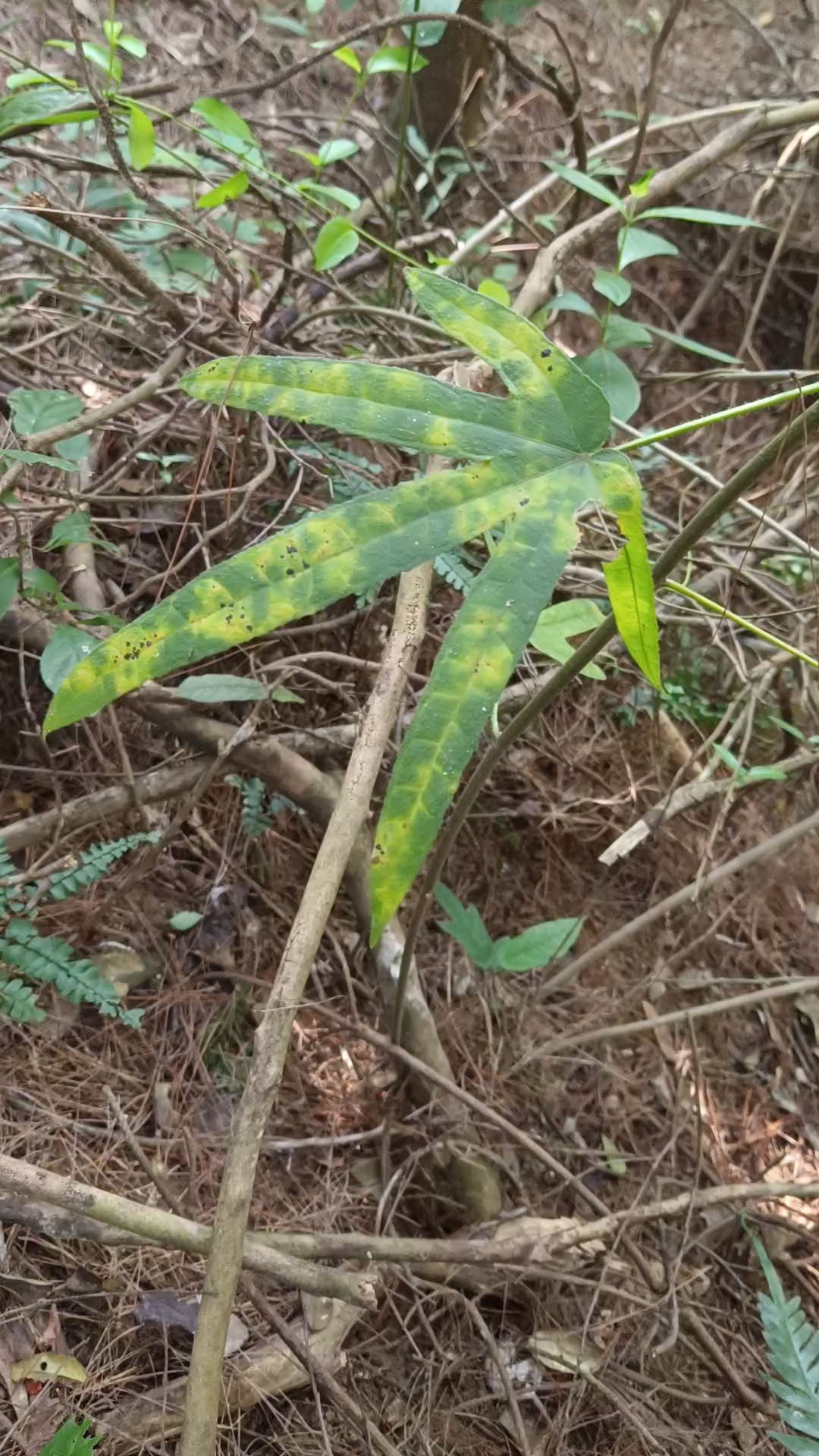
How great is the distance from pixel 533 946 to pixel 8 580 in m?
1.07

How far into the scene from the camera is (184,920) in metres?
1.60

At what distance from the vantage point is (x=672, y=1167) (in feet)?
5.58

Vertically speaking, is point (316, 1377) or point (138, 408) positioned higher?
point (138, 408)

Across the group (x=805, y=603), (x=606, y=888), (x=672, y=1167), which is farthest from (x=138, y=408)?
(x=672, y=1167)

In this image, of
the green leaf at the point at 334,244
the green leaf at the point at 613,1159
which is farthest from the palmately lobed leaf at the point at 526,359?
the green leaf at the point at 613,1159

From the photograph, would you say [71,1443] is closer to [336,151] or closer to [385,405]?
[385,405]

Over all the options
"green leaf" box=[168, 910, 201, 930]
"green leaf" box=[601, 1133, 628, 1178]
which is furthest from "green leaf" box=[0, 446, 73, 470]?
"green leaf" box=[601, 1133, 628, 1178]

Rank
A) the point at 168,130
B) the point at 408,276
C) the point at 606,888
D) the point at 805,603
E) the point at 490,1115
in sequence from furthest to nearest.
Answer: the point at 168,130
the point at 805,603
the point at 606,888
the point at 490,1115
the point at 408,276

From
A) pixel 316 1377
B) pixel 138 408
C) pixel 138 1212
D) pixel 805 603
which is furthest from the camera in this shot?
pixel 805 603

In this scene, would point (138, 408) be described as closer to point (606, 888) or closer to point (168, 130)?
point (168, 130)

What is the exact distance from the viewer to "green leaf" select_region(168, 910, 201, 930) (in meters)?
1.60

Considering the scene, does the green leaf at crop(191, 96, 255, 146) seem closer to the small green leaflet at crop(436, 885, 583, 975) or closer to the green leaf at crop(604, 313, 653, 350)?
the green leaf at crop(604, 313, 653, 350)

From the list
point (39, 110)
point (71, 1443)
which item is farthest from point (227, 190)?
point (71, 1443)

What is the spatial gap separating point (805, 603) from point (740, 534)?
0.25m
